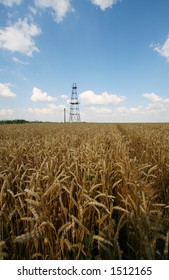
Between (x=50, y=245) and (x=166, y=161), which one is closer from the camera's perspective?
(x=50, y=245)

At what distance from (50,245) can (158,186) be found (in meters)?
2.69

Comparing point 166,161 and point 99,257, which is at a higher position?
point 166,161

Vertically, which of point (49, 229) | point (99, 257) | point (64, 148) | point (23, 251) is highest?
point (64, 148)

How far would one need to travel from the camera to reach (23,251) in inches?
96.3
